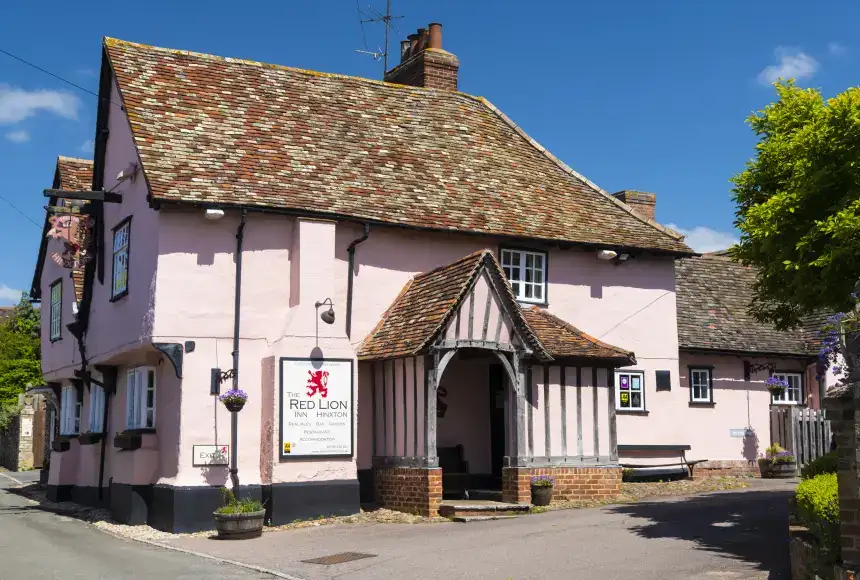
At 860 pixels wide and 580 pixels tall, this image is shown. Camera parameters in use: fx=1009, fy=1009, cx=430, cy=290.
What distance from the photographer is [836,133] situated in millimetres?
12789

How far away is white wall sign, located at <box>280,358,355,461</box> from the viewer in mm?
17922

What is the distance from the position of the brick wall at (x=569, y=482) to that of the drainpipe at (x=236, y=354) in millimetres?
4861

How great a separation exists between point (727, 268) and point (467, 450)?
13.5m

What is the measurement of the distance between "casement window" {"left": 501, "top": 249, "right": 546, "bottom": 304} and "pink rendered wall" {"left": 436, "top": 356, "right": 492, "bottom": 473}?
1.77 metres

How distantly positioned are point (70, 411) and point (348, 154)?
10.5 metres

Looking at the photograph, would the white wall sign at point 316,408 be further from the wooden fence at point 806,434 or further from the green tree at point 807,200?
the wooden fence at point 806,434

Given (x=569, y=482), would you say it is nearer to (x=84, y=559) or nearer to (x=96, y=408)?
(x=84, y=559)

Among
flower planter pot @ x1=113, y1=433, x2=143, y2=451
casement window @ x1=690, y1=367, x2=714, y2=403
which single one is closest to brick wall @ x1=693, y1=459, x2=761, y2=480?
casement window @ x1=690, y1=367, x2=714, y2=403

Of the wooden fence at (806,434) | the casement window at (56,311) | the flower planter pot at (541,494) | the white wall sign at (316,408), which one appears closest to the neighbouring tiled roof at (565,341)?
the flower planter pot at (541,494)

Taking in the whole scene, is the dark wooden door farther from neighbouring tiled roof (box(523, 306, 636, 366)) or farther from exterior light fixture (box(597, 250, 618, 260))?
exterior light fixture (box(597, 250, 618, 260))

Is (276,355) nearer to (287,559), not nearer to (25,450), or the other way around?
(287,559)

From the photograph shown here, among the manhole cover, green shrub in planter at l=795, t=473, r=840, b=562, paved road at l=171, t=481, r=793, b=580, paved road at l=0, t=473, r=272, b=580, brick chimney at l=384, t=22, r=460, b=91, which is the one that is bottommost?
paved road at l=0, t=473, r=272, b=580

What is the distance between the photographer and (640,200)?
28.9m

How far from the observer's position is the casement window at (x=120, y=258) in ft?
66.1
